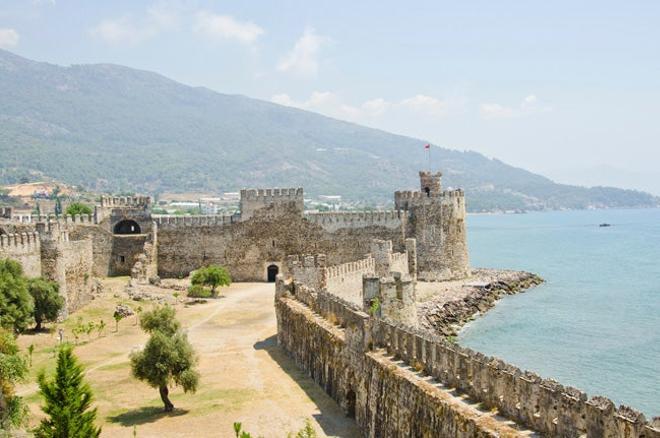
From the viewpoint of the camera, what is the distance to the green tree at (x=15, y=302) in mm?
30513

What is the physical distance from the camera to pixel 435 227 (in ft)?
165

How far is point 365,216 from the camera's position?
163 ft

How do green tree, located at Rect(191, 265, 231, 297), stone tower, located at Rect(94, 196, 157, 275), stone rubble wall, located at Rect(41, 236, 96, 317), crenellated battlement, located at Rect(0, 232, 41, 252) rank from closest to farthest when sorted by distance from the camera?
crenellated battlement, located at Rect(0, 232, 41, 252), stone rubble wall, located at Rect(41, 236, 96, 317), green tree, located at Rect(191, 265, 231, 297), stone tower, located at Rect(94, 196, 157, 275)

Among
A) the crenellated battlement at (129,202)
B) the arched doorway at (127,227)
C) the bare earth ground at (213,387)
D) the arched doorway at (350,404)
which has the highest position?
the crenellated battlement at (129,202)

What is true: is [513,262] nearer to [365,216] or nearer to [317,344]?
[365,216]

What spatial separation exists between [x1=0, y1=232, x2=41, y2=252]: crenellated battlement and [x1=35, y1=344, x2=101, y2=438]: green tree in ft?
62.9

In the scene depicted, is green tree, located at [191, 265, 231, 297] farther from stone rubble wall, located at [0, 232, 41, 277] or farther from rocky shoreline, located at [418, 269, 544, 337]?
rocky shoreline, located at [418, 269, 544, 337]

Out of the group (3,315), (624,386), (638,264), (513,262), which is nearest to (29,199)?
(513,262)

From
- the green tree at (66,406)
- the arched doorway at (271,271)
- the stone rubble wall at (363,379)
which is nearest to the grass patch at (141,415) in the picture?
the green tree at (66,406)

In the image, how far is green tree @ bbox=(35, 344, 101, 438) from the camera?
Answer: 1716 cm

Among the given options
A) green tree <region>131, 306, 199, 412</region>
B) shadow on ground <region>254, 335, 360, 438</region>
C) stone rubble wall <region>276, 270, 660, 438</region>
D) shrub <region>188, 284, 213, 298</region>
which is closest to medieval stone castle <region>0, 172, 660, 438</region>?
stone rubble wall <region>276, 270, 660, 438</region>

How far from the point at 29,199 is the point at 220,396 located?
5012 inches

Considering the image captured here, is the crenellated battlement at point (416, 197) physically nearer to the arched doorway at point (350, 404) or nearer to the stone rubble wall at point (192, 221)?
the stone rubble wall at point (192, 221)

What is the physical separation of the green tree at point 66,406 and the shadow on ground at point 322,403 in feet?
18.4
